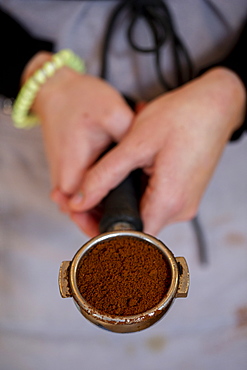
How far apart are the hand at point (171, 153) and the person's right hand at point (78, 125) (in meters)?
0.03

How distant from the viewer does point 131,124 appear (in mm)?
476

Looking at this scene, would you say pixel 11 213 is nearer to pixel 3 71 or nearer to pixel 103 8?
pixel 3 71

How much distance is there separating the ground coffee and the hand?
0.43ft

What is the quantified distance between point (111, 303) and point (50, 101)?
1.08 feet

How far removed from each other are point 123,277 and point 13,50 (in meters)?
0.43

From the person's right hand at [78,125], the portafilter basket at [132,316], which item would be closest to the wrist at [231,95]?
the person's right hand at [78,125]

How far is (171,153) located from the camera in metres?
0.42

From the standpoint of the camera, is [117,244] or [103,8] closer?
[117,244]

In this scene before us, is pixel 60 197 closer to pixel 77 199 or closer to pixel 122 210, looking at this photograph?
pixel 77 199

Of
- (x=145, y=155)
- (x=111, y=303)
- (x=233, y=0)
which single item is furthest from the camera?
(x=233, y=0)

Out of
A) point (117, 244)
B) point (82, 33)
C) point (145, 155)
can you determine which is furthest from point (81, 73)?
point (117, 244)

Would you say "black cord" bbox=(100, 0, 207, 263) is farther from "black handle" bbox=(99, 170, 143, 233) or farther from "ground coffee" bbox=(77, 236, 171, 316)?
"ground coffee" bbox=(77, 236, 171, 316)

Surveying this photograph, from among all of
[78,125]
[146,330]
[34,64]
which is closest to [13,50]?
[34,64]

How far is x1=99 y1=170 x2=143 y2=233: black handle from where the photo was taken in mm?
336
